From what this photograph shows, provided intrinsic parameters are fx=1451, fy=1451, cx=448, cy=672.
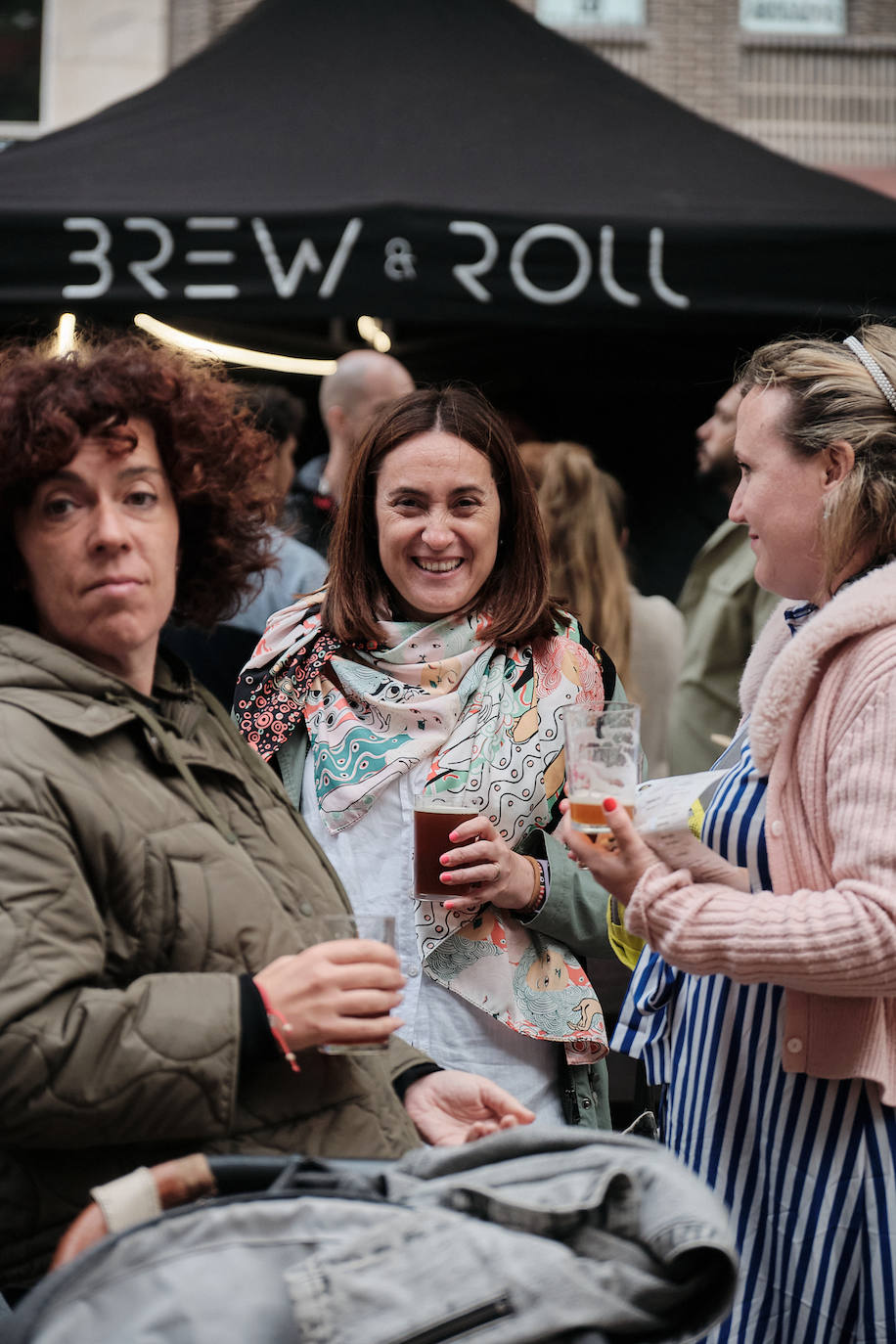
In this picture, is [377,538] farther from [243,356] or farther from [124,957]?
[243,356]

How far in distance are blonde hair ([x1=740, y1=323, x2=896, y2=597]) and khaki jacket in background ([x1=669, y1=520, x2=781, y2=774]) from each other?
2.36m

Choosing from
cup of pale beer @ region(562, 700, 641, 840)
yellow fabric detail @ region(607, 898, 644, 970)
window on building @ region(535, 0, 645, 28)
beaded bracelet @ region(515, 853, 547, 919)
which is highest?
window on building @ region(535, 0, 645, 28)

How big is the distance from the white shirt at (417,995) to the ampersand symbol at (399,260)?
2.18m

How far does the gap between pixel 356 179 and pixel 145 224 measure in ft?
2.32

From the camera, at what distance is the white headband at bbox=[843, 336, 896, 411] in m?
2.22

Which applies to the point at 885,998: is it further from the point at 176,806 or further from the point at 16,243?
the point at 16,243

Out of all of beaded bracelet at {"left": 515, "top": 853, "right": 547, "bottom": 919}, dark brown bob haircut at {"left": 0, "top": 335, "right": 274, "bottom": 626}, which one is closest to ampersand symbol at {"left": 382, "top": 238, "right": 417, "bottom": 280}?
dark brown bob haircut at {"left": 0, "top": 335, "right": 274, "bottom": 626}

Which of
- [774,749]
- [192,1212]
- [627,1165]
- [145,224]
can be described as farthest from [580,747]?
[145,224]

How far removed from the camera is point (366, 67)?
523 cm

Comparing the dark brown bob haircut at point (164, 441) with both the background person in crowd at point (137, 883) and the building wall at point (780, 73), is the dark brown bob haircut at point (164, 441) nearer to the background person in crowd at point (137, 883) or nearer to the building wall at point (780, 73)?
the background person in crowd at point (137, 883)

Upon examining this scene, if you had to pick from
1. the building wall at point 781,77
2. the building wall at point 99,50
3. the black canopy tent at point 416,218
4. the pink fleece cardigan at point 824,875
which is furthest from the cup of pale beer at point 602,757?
the building wall at point 781,77

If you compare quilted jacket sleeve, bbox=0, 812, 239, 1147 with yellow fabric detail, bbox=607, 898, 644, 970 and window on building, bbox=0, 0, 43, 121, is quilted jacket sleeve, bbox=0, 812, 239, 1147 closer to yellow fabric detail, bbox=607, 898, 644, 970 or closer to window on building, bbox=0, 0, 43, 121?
yellow fabric detail, bbox=607, 898, 644, 970

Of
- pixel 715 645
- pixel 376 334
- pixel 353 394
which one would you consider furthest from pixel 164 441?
pixel 376 334

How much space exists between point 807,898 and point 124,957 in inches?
36.6
